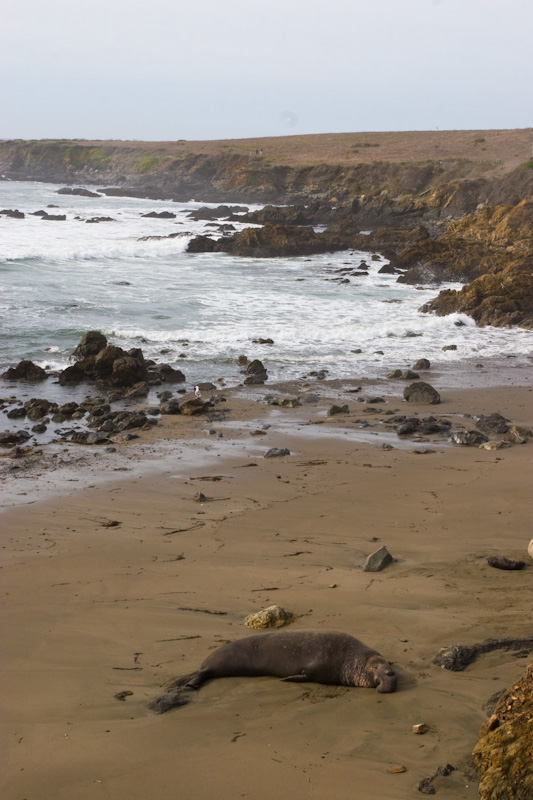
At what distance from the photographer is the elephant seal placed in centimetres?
430

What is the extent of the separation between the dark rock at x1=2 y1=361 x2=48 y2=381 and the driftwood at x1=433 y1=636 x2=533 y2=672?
1172 cm

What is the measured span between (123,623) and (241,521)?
2.35m

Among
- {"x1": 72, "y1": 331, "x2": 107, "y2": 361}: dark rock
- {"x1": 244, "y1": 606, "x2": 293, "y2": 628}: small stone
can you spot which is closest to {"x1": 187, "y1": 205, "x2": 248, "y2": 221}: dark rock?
{"x1": 72, "y1": 331, "x2": 107, "y2": 361}: dark rock

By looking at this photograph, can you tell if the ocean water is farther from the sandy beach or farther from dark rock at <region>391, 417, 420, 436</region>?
the sandy beach

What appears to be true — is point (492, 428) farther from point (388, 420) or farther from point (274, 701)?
point (274, 701)

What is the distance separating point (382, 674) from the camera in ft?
13.9

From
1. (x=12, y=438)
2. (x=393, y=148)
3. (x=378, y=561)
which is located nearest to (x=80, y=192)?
(x=393, y=148)

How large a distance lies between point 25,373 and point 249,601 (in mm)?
10347

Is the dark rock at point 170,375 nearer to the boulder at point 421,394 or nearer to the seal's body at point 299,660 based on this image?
the boulder at point 421,394

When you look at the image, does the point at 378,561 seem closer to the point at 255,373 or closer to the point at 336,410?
the point at 336,410

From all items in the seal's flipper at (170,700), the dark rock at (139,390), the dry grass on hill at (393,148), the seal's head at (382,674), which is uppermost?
the dry grass on hill at (393,148)

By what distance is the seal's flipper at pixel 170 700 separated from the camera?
4.23 meters

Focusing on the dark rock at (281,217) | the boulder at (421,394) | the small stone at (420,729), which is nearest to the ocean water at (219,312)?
the boulder at (421,394)

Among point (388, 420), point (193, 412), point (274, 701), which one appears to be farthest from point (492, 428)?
point (274, 701)
